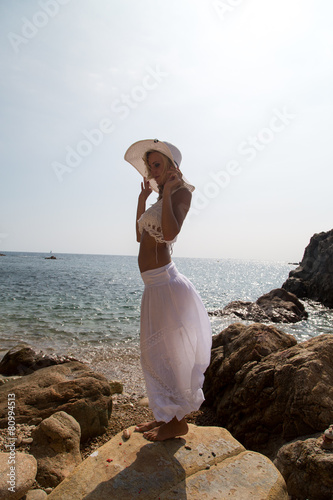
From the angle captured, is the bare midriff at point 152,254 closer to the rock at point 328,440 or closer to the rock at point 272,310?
the rock at point 328,440

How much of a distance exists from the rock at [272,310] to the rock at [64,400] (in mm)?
15620

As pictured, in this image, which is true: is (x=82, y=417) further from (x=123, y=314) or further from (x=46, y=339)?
(x=123, y=314)

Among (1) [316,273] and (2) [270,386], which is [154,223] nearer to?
(2) [270,386]

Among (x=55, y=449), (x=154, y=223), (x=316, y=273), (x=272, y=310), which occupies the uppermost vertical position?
(x=154, y=223)

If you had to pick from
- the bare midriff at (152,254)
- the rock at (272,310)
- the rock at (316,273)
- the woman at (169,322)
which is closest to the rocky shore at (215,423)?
the woman at (169,322)

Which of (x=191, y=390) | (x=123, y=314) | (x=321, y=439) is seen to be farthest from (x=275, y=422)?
(x=123, y=314)

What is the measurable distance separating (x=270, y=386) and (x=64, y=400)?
9.71 feet

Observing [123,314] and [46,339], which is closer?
[46,339]

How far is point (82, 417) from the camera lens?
4.37 meters

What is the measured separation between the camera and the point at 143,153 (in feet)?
11.3

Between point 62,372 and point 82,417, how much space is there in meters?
1.30

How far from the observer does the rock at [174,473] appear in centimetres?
227

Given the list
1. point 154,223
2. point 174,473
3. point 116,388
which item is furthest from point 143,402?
point 154,223

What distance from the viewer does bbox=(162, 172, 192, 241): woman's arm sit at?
9.52 ft
